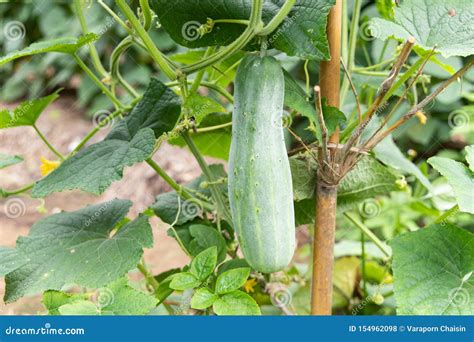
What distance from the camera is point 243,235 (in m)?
0.87

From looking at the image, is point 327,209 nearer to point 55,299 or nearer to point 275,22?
point 275,22

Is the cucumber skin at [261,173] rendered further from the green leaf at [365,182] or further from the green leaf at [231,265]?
the green leaf at [365,182]

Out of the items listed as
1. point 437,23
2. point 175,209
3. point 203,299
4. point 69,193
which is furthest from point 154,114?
point 69,193

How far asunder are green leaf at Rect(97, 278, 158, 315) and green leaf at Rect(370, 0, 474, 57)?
0.47 meters

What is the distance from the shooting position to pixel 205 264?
0.95 meters

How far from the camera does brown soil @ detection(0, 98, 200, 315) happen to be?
8.54 feet

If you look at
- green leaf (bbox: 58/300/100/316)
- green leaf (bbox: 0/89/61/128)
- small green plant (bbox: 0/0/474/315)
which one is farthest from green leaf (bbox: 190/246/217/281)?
green leaf (bbox: 0/89/61/128)

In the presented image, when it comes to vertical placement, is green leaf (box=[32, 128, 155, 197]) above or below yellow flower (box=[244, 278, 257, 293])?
above

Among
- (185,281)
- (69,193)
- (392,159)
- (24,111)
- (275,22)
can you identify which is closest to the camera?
(275,22)

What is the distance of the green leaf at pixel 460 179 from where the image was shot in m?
0.85

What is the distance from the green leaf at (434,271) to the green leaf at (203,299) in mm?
252

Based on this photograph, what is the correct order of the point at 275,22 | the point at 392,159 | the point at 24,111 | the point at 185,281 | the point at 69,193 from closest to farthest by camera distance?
1. the point at 275,22
2. the point at 185,281
3. the point at 24,111
4. the point at 392,159
5. the point at 69,193

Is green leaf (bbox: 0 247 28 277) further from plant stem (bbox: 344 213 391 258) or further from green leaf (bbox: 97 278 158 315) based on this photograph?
plant stem (bbox: 344 213 391 258)

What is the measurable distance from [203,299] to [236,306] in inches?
1.8
